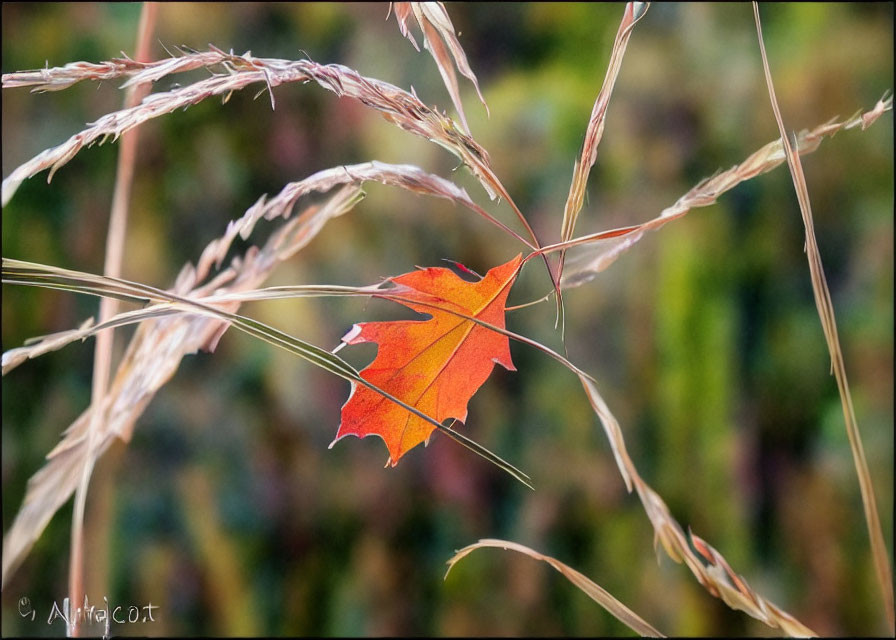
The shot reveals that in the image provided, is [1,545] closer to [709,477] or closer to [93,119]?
[93,119]

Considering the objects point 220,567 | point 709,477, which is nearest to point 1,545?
point 220,567

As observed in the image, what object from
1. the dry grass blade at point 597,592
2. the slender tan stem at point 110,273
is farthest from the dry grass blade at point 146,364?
the dry grass blade at point 597,592

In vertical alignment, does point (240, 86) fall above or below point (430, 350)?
above

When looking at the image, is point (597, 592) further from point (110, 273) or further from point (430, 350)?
point (110, 273)

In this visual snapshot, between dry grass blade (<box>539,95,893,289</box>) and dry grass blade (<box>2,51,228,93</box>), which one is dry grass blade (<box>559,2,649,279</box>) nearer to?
dry grass blade (<box>539,95,893,289</box>)

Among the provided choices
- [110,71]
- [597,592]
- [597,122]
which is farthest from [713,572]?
[110,71]

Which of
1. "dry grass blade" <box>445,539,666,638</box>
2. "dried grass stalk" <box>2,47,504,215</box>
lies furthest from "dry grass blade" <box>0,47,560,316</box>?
"dry grass blade" <box>445,539,666,638</box>
